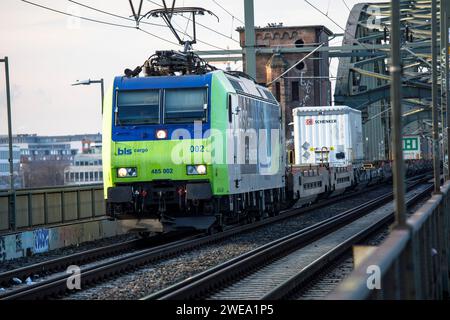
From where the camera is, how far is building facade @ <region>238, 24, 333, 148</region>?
83.3 meters

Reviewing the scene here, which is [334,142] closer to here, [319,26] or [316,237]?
[316,237]

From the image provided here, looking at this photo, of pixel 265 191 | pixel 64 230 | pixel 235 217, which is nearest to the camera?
pixel 64 230

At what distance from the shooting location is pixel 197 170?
21.1m

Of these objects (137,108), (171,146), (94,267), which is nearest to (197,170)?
(171,146)

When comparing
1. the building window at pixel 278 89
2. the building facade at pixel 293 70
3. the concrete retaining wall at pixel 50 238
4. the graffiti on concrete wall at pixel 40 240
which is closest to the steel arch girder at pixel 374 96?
the building facade at pixel 293 70

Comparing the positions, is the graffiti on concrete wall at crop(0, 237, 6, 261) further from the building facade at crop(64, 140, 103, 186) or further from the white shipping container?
the building facade at crop(64, 140, 103, 186)

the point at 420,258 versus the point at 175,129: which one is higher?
the point at 175,129

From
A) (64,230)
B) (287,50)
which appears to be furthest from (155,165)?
(287,50)

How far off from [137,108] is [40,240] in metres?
3.50

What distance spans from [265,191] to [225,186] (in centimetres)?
621

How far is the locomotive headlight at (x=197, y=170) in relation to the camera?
21031 millimetres

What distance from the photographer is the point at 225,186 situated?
71.0 ft

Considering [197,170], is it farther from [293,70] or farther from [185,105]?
[293,70]

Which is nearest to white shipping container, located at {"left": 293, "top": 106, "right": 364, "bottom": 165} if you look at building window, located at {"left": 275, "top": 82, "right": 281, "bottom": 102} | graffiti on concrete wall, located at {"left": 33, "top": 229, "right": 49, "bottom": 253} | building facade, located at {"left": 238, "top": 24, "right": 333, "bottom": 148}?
graffiti on concrete wall, located at {"left": 33, "top": 229, "right": 49, "bottom": 253}
